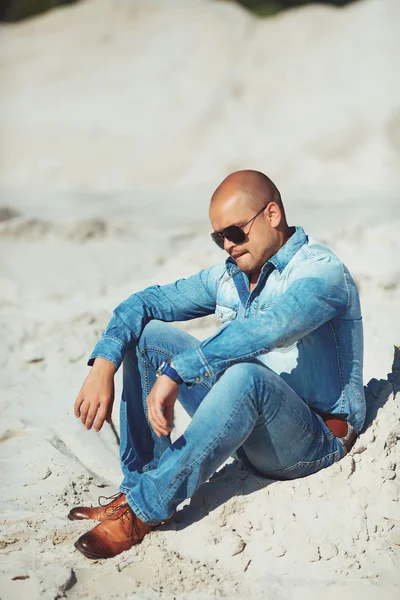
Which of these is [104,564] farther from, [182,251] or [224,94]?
[224,94]

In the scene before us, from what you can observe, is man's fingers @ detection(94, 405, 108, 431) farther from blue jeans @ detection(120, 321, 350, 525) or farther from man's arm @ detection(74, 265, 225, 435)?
blue jeans @ detection(120, 321, 350, 525)

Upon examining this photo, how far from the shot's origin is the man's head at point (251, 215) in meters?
2.80

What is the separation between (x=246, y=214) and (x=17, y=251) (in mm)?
4114

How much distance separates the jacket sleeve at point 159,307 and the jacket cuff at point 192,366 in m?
0.49

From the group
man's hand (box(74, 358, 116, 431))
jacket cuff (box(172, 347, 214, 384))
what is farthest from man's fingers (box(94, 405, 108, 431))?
jacket cuff (box(172, 347, 214, 384))

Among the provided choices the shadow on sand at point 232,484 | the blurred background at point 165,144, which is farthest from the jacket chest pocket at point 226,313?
the blurred background at point 165,144

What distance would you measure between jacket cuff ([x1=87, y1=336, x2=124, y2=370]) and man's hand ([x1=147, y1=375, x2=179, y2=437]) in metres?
0.42

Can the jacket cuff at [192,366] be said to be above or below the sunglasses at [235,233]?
below

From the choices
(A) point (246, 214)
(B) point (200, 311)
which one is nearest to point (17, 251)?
(B) point (200, 311)

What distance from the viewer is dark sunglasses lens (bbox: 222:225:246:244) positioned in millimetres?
2795

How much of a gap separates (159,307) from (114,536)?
925mm

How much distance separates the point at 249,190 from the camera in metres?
2.81

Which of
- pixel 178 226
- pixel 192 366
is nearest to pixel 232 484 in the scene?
pixel 192 366

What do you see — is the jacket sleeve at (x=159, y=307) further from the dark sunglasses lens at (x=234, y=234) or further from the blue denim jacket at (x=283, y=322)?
the dark sunglasses lens at (x=234, y=234)
